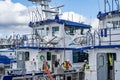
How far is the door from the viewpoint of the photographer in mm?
19375

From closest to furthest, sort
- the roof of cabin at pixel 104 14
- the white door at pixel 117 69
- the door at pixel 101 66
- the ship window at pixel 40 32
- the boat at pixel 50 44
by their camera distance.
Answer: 1. the white door at pixel 117 69
2. the door at pixel 101 66
3. the roof of cabin at pixel 104 14
4. the boat at pixel 50 44
5. the ship window at pixel 40 32

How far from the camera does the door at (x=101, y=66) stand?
1938cm

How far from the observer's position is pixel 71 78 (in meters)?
22.2

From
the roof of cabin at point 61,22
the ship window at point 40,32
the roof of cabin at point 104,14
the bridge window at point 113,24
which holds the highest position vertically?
the roof of cabin at point 104,14

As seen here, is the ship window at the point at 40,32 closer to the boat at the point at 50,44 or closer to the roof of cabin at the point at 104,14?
the boat at the point at 50,44

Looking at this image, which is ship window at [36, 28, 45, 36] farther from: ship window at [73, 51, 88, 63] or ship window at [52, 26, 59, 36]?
ship window at [73, 51, 88, 63]

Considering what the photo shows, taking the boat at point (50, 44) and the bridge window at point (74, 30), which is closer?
the boat at point (50, 44)

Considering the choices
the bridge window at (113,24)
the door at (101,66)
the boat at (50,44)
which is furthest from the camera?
the boat at (50,44)

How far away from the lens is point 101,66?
19.4 m

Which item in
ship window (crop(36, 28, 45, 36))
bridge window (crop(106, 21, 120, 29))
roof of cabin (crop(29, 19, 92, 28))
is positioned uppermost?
roof of cabin (crop(29, 19, 92, 28))

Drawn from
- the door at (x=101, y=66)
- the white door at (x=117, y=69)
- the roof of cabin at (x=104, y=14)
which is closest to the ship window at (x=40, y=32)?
the roof of cabin at (x=104, y=14)

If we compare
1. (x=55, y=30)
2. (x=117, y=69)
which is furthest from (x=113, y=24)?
(x=55, y=30)

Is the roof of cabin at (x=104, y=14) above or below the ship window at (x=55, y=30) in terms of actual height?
above

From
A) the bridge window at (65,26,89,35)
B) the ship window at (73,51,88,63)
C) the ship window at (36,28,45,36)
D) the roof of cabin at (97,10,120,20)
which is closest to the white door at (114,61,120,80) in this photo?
the roof of cabin at (97,10,120,20)
